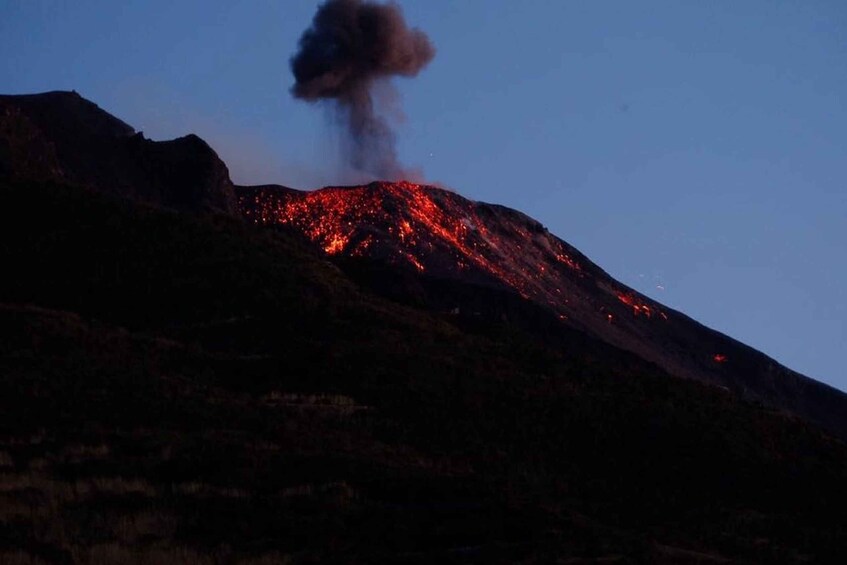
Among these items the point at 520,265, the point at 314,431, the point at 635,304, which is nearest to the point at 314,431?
the point at 314,431

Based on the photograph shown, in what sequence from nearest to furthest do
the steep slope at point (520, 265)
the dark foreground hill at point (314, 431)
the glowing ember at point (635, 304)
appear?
the dark foreground hill at point (314, 431)
the steep slope at point (520, 265)
the glowing ember at point (635, 304)

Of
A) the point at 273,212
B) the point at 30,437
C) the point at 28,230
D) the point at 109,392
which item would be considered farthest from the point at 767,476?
→ the point at 273,212

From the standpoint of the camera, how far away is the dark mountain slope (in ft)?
267

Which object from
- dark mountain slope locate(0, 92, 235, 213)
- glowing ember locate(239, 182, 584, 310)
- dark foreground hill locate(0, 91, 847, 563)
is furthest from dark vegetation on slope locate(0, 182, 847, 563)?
glowing ember locate(239, 182, 584, 310)

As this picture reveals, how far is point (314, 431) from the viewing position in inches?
1011

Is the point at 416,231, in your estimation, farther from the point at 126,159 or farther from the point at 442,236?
the point at 126,159

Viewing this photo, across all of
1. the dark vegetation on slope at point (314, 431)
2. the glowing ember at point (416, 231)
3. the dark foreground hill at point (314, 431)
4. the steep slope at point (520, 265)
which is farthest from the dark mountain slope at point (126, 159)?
the dark vegetation on slope at point (314, 431)

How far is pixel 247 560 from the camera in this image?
13250 millimetres

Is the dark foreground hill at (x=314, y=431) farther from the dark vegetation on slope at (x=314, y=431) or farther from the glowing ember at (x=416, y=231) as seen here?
the glowing ember at (x=416, y=231)

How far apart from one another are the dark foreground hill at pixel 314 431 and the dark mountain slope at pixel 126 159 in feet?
63.0

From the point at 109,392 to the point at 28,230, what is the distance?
99.8ft

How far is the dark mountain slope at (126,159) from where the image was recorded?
8131 centimetres

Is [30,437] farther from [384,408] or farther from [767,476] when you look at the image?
[767,476]

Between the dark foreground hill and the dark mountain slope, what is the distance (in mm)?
19189
